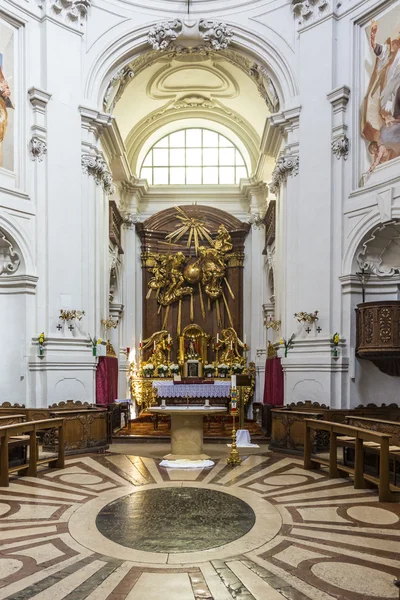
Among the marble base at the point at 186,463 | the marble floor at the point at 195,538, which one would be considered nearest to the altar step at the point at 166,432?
the marble base at the point at 186,463

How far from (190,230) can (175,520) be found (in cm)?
1332

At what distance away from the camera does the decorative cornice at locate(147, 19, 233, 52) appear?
12.7 meters

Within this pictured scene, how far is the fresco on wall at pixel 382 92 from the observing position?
10250 millimetres

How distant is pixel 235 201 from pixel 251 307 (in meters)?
3.86

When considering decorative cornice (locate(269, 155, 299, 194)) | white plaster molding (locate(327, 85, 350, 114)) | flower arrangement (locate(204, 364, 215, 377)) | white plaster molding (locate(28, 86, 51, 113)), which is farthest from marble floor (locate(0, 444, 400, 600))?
flower arrangement (locate(204, 364, 215, 377))

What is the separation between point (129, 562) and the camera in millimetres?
4320

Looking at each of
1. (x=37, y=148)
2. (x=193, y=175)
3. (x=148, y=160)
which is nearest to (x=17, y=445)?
(x=37, y=148)

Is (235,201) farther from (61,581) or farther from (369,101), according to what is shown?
(61,581)

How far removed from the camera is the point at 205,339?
674 inches

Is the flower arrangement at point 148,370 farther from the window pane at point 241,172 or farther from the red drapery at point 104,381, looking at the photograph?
the window pane at point 241,172

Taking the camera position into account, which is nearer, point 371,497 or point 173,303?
point 371,497

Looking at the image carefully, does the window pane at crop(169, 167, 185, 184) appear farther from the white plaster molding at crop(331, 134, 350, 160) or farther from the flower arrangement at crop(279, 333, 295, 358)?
the flower arrangement at crop(279, 333, 295, 358)

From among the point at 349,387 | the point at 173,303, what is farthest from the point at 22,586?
the point at 173,303

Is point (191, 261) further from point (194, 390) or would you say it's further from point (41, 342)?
point (41, 342)
